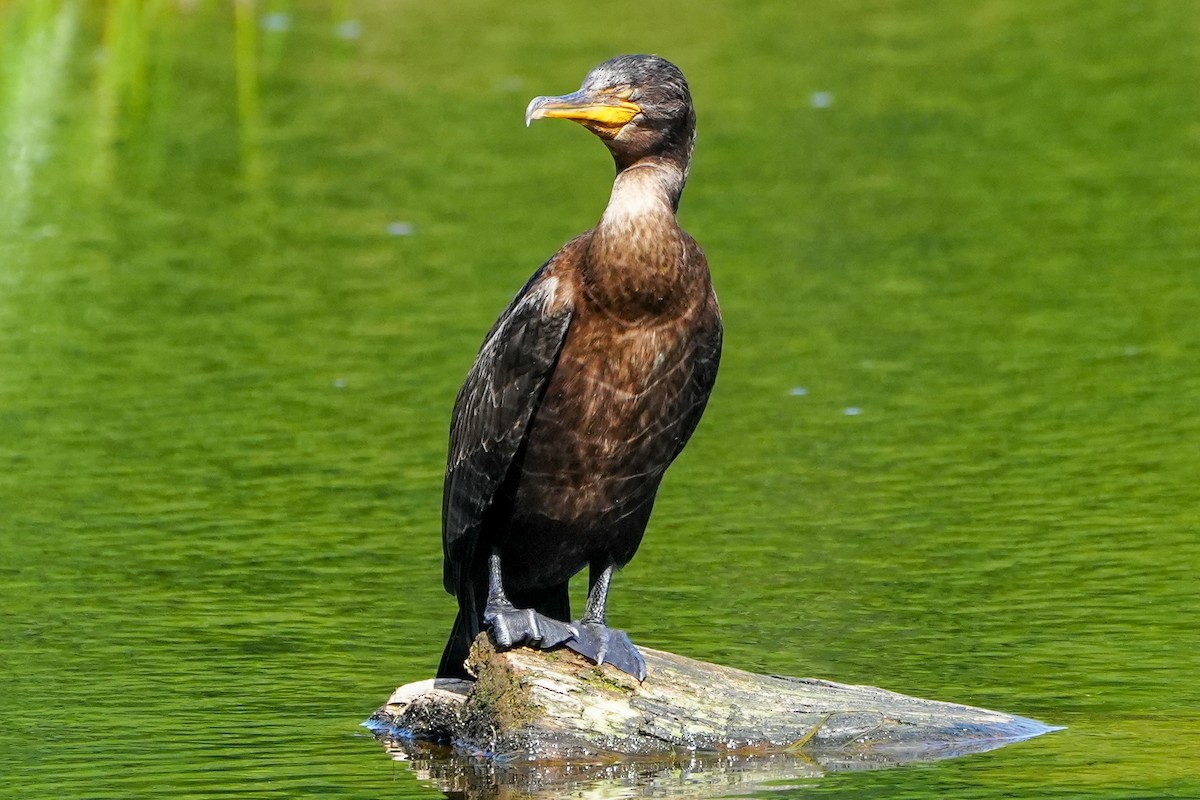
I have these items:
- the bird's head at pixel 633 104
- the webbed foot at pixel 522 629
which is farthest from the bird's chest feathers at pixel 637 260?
the webbed foot at pixel 522 629

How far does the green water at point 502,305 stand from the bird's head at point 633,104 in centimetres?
185

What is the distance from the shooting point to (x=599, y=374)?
6723 mm

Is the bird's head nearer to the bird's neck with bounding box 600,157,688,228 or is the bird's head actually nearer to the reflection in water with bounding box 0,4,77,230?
the bird's neck with bounding box 600,157,688,228

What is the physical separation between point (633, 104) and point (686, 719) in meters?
1.73

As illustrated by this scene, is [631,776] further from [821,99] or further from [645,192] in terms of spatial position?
[821,99]

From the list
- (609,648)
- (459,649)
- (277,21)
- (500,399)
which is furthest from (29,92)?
(609,648)

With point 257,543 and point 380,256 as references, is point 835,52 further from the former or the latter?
point 257,543

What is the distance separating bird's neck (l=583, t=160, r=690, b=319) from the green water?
1407 millimetres

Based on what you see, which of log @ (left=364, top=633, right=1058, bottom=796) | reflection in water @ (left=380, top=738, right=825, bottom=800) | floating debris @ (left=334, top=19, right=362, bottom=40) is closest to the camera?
reflection in water @ (left=380, top=738, right=825, bottom=800)

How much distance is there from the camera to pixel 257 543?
9.22 m

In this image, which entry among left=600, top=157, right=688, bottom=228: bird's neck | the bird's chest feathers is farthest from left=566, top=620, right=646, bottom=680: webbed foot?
left=600, top=157, right=688, bottom=228: bird's neck

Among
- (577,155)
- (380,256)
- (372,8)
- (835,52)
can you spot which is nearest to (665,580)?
(380,256)

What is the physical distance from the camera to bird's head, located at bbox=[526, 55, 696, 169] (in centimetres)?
664

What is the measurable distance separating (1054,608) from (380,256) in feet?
18.8
